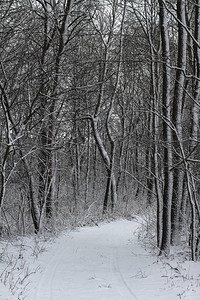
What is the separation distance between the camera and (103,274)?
750 cm

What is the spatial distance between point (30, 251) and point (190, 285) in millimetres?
4445

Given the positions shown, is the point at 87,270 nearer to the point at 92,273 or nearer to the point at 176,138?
A: the point at 92,273

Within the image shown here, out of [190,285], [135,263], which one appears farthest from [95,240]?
[190,285]

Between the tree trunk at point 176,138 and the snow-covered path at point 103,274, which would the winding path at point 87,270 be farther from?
the tree trunk at point 176,138

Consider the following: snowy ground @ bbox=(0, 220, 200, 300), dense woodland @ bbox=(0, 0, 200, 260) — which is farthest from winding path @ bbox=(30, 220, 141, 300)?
dense woodland @ bbox=(0, 0, 200, 260)

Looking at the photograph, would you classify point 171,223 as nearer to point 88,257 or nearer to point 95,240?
point 88,257

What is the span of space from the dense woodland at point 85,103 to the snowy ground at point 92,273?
92 centimetres

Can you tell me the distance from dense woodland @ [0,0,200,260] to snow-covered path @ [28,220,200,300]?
3.46 ft

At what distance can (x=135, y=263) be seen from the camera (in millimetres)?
8492

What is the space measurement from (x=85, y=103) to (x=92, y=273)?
539 inches

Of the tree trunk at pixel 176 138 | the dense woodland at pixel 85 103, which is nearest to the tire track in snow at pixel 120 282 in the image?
the dense woodland at pixel 85 103

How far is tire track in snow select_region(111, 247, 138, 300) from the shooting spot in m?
5.98

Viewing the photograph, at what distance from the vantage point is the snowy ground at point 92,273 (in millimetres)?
5980

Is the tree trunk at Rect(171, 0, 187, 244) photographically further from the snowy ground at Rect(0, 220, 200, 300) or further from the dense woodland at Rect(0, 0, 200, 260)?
the snowy ground at Rect(0, 220, 200, 300)
